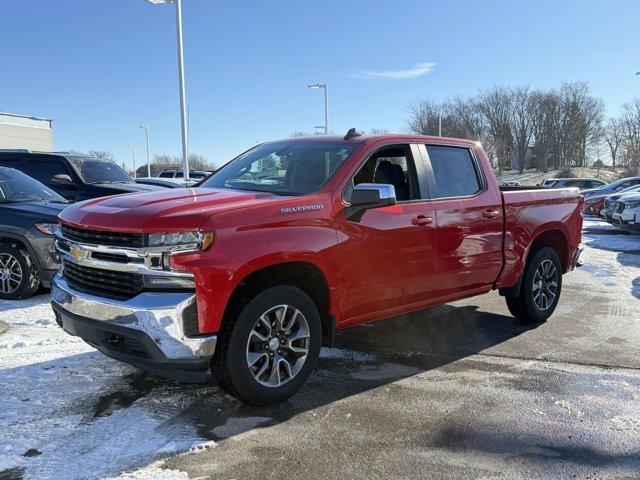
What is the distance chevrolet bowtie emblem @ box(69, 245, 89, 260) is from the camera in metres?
3.88

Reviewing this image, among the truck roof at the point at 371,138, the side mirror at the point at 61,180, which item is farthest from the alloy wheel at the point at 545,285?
the side mirror at the point at 61,180

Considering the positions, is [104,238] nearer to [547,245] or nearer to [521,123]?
[547,245]

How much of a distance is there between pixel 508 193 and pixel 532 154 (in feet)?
295

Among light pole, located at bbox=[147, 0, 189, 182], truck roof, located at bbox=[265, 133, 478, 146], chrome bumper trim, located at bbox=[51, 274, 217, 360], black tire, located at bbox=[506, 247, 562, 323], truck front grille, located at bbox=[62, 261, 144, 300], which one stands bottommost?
black tire, located at bbox=[506, 247, 562, 323]

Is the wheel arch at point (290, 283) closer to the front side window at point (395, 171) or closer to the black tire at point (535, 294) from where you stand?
the front side window at point (395, 171)

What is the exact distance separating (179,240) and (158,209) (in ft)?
1.04

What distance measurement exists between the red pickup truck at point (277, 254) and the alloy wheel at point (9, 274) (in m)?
3.11

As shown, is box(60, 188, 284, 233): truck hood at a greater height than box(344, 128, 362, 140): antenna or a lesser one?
lesser

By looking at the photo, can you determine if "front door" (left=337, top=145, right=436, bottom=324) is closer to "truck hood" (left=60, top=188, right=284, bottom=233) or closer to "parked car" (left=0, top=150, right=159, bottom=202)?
"truck hood" (left=60, top=188, right=284, bottom=233)

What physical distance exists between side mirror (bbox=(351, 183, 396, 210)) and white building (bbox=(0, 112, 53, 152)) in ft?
185

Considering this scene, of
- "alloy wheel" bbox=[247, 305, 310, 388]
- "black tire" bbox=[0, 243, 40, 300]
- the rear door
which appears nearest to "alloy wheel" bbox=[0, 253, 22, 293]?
"black tire" bbox=[0, 243, 40, 300]

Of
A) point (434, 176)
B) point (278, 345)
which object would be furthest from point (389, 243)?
point (278, 345)

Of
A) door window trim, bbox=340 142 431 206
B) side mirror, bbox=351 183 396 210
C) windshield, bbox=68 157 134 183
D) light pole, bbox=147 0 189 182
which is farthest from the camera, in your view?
light pole, bbox=147 0 189 182

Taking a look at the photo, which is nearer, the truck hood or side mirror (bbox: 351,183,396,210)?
the truck hood
